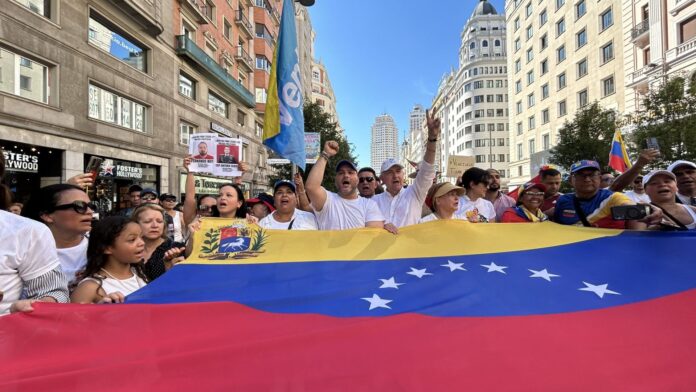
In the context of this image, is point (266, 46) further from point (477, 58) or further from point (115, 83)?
point (477, 58)

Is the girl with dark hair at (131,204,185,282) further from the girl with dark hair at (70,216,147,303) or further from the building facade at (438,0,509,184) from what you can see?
the building facade at (438,0,509,184)

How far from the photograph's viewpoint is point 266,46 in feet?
113

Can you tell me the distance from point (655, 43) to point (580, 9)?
13129mm

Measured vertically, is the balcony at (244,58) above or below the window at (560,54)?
below

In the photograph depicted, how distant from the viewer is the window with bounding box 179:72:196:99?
2169cm

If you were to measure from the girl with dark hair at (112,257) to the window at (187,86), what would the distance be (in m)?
20.8

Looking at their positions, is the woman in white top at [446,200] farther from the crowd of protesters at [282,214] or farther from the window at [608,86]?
the window at [608,86]

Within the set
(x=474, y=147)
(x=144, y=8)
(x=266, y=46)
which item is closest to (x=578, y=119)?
(x=144, y=8)

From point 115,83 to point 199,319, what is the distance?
17.0m

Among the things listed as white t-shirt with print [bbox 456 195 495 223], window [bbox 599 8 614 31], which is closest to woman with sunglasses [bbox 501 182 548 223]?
white t-shirt with print [bbox 456 195 495 223]

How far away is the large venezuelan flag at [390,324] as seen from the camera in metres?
1.91

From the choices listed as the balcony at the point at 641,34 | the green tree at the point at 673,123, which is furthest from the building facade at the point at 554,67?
the green tree at the point at 673,123

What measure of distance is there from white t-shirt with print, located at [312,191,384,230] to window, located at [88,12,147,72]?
610 inches

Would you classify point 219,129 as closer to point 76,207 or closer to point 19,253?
point 76,207
